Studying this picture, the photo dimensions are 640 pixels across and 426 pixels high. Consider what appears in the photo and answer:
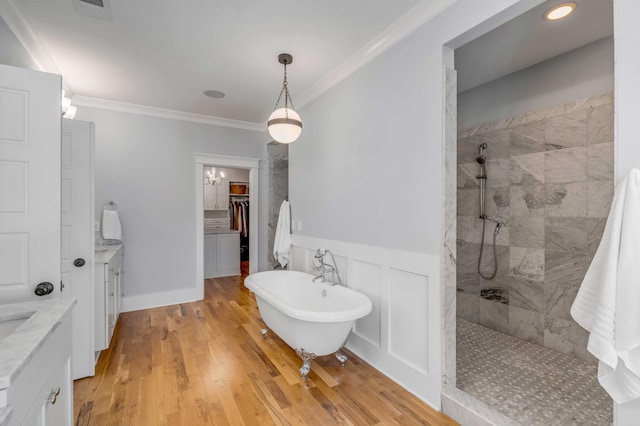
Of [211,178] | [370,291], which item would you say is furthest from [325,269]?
[211,178]

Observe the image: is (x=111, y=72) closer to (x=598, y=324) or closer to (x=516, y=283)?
(x=598, y=324)

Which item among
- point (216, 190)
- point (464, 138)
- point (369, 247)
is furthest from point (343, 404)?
point (216, 190)

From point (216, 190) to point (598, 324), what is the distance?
665cm

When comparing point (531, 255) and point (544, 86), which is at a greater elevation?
point (544, 86)

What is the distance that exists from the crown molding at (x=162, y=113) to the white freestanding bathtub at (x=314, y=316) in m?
2.60

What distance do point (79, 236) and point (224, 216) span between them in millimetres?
4627

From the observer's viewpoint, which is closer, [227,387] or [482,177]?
[227,387]

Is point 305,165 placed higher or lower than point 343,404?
higher

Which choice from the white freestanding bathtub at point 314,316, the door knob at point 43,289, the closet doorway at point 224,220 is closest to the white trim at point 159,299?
the closet doorway at point 224,220

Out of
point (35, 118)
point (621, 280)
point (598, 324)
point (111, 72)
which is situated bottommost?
point (598, 324)

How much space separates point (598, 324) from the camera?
1.18m

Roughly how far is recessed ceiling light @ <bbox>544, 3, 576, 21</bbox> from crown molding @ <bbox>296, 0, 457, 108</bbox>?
0.72 meters

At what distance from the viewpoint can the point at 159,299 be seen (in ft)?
13.2

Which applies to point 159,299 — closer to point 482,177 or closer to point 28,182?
point 28,182
